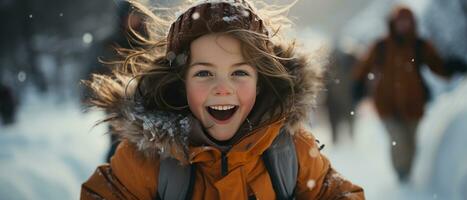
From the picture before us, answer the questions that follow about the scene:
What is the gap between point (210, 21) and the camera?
296cm

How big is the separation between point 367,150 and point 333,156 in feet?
2.45

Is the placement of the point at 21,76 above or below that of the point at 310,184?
below

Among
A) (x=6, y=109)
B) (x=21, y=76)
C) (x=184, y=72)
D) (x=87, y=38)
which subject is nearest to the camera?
(x=184, y=72)

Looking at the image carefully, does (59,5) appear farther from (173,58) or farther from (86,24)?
(173,58)

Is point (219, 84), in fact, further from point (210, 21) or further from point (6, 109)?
point (6, 109)

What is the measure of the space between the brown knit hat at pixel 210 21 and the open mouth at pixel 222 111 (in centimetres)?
31

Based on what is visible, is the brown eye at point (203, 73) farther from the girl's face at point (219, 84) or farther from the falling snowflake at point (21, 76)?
the falling snowflake at point (21, 76)

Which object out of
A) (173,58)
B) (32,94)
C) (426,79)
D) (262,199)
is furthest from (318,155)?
(32,94)

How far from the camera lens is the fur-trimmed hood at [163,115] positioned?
2.94m

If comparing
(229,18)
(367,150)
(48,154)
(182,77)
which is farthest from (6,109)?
(229,18)

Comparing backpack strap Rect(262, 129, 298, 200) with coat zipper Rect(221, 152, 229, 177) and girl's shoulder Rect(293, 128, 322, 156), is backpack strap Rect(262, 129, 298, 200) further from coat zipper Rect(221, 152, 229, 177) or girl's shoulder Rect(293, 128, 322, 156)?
coat zipper Rect(221, 152, 229, 177)

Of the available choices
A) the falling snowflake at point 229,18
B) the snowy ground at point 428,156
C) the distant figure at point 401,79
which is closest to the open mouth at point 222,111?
the falling snowflake at point 229,18

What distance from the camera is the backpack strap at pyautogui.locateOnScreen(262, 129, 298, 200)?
2.96 meters

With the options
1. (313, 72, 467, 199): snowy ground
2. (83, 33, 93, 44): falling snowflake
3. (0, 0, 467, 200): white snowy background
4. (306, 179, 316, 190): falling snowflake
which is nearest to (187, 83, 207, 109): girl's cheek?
(306, 179, 316, 190): falling snowflake
